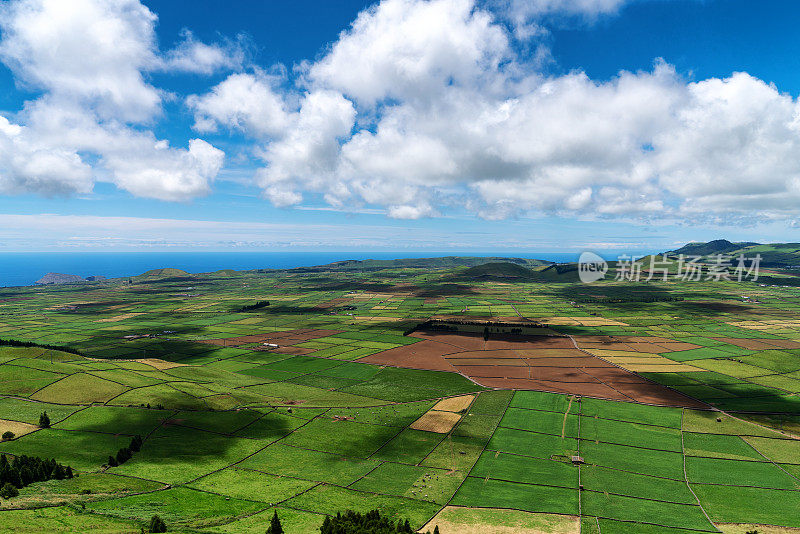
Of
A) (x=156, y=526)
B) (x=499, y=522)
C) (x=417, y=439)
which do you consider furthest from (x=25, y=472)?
(x=499, y=522)

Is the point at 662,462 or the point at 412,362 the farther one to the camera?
the point at 412,362

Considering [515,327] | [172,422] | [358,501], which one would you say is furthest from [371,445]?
[515,327]

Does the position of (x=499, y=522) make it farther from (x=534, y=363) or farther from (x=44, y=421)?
(x=534, y=363)

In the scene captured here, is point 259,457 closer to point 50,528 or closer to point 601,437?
point 50,528

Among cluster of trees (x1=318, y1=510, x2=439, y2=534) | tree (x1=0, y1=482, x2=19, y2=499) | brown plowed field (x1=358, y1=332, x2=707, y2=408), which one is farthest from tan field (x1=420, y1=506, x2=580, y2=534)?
brown plowed field (x1=358, y1=332, x2=707, y2=408)

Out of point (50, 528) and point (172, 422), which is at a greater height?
point (50, 528)

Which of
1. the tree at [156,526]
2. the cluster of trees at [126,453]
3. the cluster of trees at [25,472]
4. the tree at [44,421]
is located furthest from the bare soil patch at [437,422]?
the tree at [44,421]

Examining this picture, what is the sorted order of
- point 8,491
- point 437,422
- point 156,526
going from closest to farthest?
point 156,526 < point 8,491 < point 437,422
